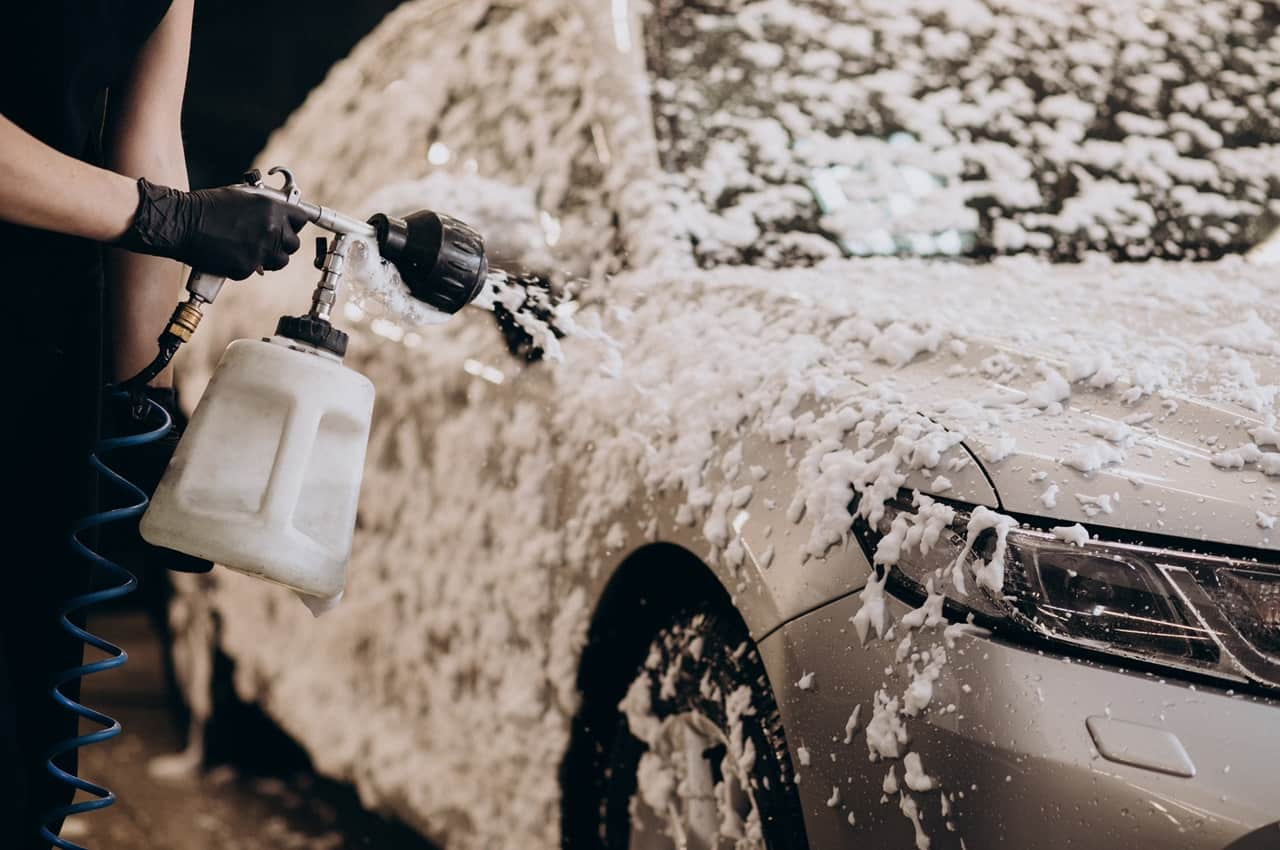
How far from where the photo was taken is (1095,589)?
4.36 feet

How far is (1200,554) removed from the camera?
130 cm

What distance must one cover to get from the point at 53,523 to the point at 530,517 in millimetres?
861

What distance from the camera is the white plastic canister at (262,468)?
4.25ft

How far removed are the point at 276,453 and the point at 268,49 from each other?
7.98 meters

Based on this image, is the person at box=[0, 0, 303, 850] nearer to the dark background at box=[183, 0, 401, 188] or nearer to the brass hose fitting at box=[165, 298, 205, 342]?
the brass hose fitting at box=[165, 298, 205, 342]

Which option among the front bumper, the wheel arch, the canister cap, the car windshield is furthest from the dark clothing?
the car windshield

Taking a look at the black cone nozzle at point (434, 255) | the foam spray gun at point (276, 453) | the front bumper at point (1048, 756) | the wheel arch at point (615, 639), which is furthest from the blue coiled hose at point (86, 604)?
the front bumper at point (1048, 756)

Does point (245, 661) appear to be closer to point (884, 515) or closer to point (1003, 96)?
point (884, 515)

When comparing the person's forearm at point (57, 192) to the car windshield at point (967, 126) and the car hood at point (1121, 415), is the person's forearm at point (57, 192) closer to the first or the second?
the car hood at point (1121, 415)

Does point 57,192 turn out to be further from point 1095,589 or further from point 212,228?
point 1095,589

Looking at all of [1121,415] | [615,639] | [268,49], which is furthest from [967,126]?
[268,49]

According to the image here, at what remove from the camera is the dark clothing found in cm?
128

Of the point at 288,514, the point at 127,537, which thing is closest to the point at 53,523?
the point at 127,537

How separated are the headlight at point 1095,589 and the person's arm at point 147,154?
3.68 ft
